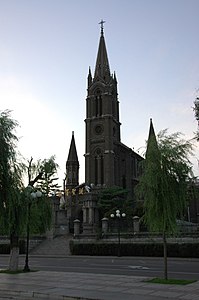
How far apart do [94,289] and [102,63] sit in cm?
7702

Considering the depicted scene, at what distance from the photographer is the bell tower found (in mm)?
74688

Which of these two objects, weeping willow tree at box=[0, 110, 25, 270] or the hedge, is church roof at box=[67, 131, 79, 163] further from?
weeping willow tree at box=[0, 110, 25, 270]

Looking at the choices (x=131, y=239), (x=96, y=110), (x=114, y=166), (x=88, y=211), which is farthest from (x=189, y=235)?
(x=96, y=110)

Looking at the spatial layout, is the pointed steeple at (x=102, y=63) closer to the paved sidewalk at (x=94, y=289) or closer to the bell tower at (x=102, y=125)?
the bell tower at (x=102, y=125)

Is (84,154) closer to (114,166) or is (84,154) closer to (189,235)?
(114,166)

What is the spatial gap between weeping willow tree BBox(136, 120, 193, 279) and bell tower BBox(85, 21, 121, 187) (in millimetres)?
57838

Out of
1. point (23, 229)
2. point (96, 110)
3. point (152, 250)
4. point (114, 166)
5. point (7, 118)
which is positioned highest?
point (96, 110)

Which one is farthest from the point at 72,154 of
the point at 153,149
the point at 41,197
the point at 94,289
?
the point at 94,289

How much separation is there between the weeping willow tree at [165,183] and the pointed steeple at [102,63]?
6960 cm

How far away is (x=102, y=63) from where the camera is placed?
85125 millimetres

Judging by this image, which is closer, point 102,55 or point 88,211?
point 88,211

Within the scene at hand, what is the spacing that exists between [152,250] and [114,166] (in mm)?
42298

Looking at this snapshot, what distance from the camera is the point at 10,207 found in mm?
17672

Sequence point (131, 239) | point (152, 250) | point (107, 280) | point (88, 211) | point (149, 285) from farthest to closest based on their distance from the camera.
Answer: point (88, 211), point (131, 239), point (152, 250), point (107, 280), point (149, 285)
